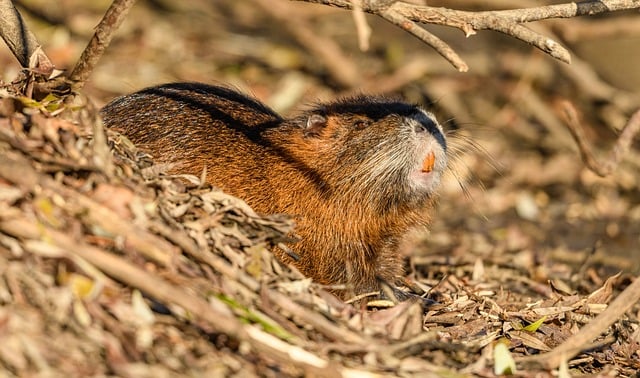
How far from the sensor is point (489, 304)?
458cm

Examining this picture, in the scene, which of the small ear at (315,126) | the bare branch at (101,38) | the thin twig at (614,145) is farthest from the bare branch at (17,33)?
the thin twig at (614,145)

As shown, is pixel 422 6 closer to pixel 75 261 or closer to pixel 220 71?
pixel 75 261

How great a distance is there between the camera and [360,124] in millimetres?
4953

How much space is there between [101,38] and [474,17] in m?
1.54

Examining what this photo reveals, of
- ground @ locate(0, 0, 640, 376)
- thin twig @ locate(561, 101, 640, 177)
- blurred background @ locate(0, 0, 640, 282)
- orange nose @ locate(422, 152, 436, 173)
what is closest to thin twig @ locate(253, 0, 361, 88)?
blurred background @ locate(0, 0, 640, 282)

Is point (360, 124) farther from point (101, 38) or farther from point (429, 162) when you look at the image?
point (101, 38)

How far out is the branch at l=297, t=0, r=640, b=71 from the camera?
3945 mm

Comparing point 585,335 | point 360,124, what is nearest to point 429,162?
point 360,124

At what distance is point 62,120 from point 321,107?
196cm

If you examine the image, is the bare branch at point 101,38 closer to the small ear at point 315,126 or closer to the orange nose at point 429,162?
the small ear at point 315,126

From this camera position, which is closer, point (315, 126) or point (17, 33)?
point (17, 33)

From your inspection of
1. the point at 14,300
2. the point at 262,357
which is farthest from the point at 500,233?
the point at 14,300

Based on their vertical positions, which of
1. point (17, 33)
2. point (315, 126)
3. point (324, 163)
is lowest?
point (324, 163)

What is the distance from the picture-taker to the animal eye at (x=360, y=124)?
494 centimetres
